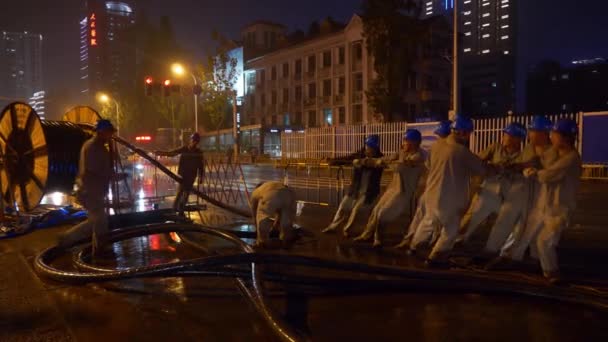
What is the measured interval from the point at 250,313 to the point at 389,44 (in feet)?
97.7

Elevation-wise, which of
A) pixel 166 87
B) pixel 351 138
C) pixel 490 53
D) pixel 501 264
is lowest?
pixel 501 264

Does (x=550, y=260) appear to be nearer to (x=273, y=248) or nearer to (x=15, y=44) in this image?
(x=273, y=248)

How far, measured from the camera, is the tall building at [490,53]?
89.3m

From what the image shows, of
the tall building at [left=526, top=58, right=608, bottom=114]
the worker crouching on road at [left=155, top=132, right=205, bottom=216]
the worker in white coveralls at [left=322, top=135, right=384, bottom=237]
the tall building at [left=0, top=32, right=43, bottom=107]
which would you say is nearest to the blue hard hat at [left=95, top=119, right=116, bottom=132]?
the worker crouching on road at [left=155, top=132, right=205, bottom=216]

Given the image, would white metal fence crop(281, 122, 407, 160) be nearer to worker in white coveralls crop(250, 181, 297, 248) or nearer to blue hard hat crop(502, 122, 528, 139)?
worker in white coveralls crop(250, 181, 297, 248)

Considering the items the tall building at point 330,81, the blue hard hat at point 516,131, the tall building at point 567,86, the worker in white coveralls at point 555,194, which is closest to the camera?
the worker in white coveralls at point 555,194

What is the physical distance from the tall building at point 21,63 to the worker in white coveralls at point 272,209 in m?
128

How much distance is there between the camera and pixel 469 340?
390 cm

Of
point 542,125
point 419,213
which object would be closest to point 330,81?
point 419,213

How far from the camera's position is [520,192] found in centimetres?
588

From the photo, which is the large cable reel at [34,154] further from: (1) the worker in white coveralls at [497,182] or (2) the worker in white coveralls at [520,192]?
(2) the worker in white coveralls at [520,192]

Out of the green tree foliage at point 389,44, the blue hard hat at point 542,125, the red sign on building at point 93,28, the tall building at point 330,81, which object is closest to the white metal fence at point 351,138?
the green tree foliage at point 389,44

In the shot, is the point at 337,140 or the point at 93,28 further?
the point at 93,28

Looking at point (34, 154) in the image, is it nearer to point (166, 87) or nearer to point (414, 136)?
point (414, 136)
